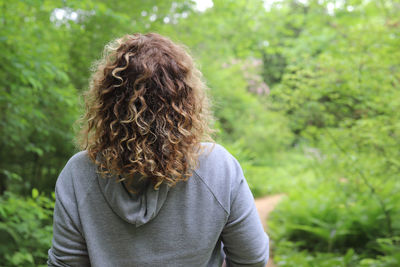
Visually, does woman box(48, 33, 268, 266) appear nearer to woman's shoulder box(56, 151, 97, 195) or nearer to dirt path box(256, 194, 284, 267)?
woman's shoulder box(56, 151, 97, 195)

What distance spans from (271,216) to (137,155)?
6.83 meters

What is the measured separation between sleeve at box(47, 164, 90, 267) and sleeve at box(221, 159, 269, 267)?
0.51 m

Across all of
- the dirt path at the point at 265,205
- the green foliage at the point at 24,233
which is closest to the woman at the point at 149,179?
the green foliage at the point at 24,233

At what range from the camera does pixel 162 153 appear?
44.9 inches

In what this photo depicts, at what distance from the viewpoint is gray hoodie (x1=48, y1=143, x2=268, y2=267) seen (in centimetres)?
117

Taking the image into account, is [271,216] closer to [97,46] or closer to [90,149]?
[97,46]

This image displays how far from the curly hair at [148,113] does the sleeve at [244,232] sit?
195 millimetres

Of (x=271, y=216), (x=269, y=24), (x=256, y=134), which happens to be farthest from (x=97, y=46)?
(x=256, y=134)

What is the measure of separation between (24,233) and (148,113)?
8.62 feet

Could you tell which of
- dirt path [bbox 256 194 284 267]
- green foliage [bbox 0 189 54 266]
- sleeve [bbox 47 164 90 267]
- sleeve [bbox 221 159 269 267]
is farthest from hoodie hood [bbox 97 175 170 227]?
dirt path [bbox 256 194 284 267]

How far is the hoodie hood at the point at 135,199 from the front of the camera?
1139 millimetres

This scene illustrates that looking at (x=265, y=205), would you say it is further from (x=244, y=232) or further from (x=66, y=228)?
(x=66, y=228)

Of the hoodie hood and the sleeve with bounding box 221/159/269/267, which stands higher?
the hoodie hood

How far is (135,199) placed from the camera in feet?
3.85
